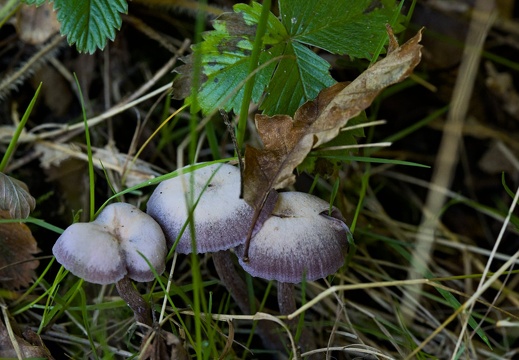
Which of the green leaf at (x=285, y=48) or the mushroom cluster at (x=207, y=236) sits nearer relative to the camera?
the mushroom cluster at (x=207, y=236)

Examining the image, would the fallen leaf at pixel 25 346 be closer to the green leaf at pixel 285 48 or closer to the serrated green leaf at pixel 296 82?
the green leaf at pixel 285 48

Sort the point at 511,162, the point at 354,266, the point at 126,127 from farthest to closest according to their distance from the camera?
the point at 511,162, the point at 126,127, the point at 354,266

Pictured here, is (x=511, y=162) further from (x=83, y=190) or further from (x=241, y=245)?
(x=83, y=190)

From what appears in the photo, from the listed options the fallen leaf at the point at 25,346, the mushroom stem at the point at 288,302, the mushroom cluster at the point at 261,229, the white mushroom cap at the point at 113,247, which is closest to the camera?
the white mushroom cap at the point at 113,247

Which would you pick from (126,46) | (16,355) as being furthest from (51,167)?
(16,355)

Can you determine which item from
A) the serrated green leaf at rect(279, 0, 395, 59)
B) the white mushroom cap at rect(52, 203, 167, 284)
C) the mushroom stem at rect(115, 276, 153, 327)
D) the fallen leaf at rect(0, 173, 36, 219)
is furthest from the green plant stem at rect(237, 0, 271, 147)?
the fallen leaf at rect(0, 173, 36, 219)

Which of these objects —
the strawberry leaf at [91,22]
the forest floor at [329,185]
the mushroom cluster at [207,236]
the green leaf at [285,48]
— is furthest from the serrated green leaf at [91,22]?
the mushroom cluster at [207,236]

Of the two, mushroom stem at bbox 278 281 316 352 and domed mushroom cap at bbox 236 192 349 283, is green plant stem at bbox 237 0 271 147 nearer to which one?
domed mushroom cap at bbox 236 192 349 283

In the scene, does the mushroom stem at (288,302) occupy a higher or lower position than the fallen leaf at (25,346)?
higher
